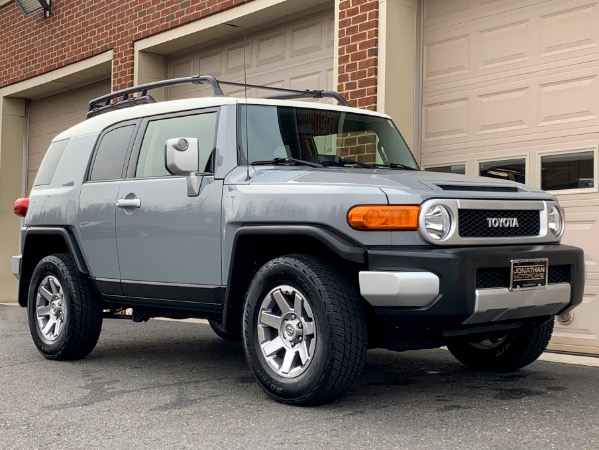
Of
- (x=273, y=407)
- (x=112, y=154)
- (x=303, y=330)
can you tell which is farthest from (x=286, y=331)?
(x=112, y=154)

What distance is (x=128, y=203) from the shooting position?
6.05 m

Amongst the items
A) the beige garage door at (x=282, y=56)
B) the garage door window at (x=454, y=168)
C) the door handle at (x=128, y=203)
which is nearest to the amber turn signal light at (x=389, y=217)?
the door handle at (x=128, y=203)

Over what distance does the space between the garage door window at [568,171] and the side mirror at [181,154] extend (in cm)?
371

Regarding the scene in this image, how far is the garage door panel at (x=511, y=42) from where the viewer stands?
25.3 ft

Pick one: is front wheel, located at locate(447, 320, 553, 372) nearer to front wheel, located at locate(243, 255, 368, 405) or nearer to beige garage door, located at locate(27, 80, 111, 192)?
front wheel, located at locate(243, 255, 368, 405)

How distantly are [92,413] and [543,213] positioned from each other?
2.80 m

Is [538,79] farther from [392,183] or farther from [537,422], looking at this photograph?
[537,422]

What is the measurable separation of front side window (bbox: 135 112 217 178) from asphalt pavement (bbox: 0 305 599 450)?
1408 mm

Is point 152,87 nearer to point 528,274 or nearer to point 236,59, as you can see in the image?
point 528,274

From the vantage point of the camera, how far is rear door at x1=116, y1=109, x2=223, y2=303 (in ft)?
18.1

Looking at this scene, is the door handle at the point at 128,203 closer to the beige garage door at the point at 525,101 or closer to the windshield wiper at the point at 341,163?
the windshield wiper at the point at 341,163

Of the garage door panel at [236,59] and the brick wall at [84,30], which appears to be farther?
the brick wall at [84,30]

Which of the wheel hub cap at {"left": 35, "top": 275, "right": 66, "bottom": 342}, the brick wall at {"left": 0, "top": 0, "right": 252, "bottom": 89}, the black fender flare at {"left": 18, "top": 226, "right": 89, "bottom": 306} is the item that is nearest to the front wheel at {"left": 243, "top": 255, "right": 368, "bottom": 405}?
the black fender flare at {"left": 18, "top": 226, "right": 89, "bottom": 306}

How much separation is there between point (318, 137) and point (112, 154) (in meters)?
1.66
